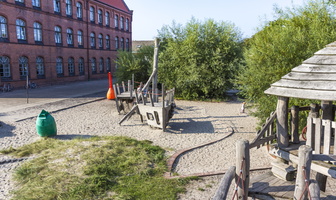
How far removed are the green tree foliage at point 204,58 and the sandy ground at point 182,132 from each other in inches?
97.0

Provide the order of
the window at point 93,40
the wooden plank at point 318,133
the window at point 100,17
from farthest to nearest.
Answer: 1. the window at point 100,17
2. the window at point 93,40
3. the wooden plank at point 318,133

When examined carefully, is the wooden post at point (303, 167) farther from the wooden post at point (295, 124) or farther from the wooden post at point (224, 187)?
the wooden post at point (295, 124)

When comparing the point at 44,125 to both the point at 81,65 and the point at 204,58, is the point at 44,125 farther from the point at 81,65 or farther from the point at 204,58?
the point at 81,65

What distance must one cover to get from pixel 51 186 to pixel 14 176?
4.10 feet

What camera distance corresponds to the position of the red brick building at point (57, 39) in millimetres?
21078

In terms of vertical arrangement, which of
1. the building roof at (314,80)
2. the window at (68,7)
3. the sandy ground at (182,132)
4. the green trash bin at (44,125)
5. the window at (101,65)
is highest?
the window at (68,7)

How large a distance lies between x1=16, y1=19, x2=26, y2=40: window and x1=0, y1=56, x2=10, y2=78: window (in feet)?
8.09

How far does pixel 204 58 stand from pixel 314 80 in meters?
12.5

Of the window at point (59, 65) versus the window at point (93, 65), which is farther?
the window at point (93, 65)

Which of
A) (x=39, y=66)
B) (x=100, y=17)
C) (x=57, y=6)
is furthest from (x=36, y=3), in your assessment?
(x=100, y=17)

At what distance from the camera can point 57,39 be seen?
86.0ft

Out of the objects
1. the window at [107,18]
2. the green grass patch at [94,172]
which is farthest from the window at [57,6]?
the green grass patch at [94,172]

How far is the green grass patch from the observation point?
491 centimetres

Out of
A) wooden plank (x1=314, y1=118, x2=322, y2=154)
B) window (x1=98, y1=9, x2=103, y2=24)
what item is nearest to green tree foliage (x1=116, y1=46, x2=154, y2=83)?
window (x1=98, y1=9, x2=103, y2=24)
